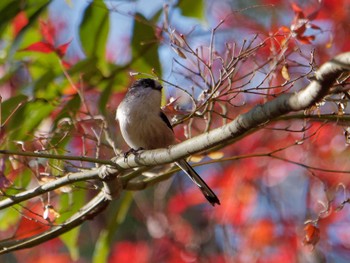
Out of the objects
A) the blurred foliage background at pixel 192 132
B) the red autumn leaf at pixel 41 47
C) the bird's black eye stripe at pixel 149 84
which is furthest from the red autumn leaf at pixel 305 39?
the red autumn leaf at pixel 41 47

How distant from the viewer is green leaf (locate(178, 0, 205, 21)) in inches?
162

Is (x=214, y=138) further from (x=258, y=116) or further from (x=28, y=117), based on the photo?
(x=28, y=117)

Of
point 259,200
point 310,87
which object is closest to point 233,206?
point 259,200

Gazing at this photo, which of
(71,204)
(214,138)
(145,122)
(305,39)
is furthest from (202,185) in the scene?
(214,138)

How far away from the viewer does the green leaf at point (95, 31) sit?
157 inches

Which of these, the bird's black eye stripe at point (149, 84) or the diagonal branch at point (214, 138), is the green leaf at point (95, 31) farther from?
the diagonal branch at point (214, 138)

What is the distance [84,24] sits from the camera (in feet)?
13.0

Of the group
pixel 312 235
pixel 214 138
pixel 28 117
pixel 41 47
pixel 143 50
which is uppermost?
pixel 41 47

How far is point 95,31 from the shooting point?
401 centimetres

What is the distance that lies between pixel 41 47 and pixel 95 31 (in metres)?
0.35

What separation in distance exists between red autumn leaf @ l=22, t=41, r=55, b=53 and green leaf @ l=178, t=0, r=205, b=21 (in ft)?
2.89

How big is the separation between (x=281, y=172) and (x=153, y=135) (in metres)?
2.96

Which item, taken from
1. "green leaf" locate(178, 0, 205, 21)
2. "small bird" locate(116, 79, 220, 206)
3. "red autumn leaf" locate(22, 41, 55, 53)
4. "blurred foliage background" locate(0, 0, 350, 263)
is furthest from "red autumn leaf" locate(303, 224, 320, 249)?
"red autumn leaf" locate(22, 41, 55, 53)

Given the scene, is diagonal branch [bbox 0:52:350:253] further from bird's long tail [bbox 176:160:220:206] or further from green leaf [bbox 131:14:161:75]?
green leaf [bbox 131:14:161:75]
